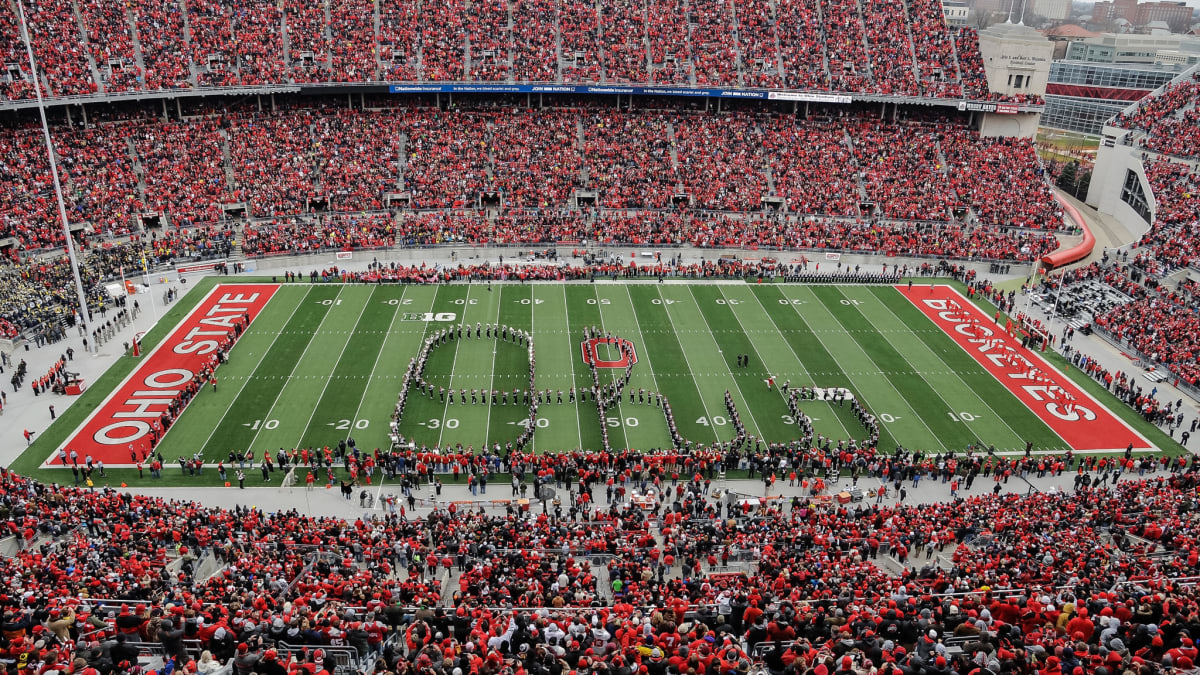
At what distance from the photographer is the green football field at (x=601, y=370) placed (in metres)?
29.9

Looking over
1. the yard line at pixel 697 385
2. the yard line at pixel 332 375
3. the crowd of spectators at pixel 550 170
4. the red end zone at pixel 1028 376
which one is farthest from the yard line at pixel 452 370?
the red end zone at pixel 1028 376

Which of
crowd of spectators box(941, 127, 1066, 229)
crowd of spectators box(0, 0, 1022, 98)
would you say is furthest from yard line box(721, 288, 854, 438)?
crowd of spectators box(0, 0, 1022, 98)

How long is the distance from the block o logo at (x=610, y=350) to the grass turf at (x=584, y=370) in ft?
1.56

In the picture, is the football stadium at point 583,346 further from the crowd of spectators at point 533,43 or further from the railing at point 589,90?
the railing at point 589,90

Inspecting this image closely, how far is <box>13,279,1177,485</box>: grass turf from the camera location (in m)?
29.8

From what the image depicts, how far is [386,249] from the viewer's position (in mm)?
48125

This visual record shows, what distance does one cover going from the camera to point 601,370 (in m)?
34.6

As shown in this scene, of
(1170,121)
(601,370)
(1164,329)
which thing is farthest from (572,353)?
(1170,121)

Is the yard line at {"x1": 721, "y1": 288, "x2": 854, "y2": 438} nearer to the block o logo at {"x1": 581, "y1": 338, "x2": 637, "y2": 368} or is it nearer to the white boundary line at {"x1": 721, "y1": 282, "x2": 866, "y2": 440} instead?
the white boundary line at {"x1": 721, "y1": 282, "x2": 866, "y2": 440}

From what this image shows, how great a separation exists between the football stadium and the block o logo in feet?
0.72

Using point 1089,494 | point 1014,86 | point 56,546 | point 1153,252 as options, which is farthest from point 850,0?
point 56,546

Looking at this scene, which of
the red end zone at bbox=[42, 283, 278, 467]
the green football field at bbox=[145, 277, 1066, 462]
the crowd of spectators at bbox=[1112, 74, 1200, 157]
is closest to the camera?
the red end zone at bbox=[42, 283, 278, 467]

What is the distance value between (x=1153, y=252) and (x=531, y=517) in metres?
38.6

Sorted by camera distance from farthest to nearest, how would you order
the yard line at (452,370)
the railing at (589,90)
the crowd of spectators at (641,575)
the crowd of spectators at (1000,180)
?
1. the railing at (589,90)
2. the crowd of spectators at (1000,180)
3. the yard line at (452,370)
4. the crowd of spectators at (641,575)
